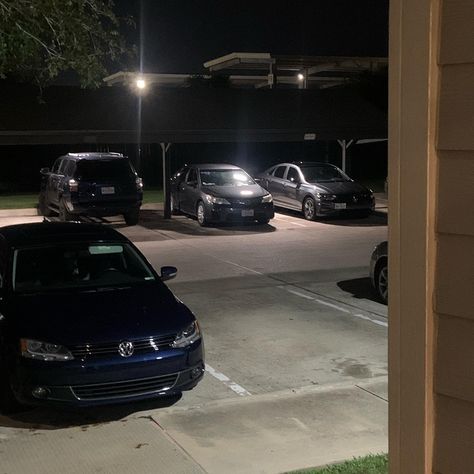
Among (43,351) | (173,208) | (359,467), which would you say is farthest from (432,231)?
(173,208)

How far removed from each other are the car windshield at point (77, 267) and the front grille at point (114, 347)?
43.6 inches

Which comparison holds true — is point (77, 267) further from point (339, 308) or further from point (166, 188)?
point (166, 188)

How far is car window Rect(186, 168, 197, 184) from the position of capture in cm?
2117

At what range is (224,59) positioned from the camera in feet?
142

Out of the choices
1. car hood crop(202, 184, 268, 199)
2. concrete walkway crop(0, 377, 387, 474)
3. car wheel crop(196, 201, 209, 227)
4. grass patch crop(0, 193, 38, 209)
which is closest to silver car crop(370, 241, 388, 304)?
concrete walkway crop(0, 377, 387, 474)

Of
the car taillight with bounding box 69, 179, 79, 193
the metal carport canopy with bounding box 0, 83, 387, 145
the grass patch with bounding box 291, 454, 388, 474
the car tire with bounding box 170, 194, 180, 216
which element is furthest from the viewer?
the car tire with bounding box 170, 194, 180, 216

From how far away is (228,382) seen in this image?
748 centimetres

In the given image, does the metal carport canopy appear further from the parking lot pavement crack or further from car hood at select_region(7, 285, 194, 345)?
the parking lot pavement crack

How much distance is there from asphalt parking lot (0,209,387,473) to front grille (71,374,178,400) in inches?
10.4

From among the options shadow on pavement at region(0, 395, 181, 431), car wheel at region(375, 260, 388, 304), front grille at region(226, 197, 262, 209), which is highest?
front grille at region(226, 197, 262, 209)

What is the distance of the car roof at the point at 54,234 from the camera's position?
750 centimetres

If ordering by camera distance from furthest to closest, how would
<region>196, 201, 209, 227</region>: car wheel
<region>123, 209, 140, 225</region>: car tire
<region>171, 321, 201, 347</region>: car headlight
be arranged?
1. <region>123, 209, 140, 225</region>: car tire
2. <region>196, 201, 209, 227</region>: car wheel
3. <region>171, 321, 201, 347</region>: car headlight

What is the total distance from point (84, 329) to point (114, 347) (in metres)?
0.31

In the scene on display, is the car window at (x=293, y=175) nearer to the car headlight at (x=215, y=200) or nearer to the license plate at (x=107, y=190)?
the car headlight at (x=215, y=200)
